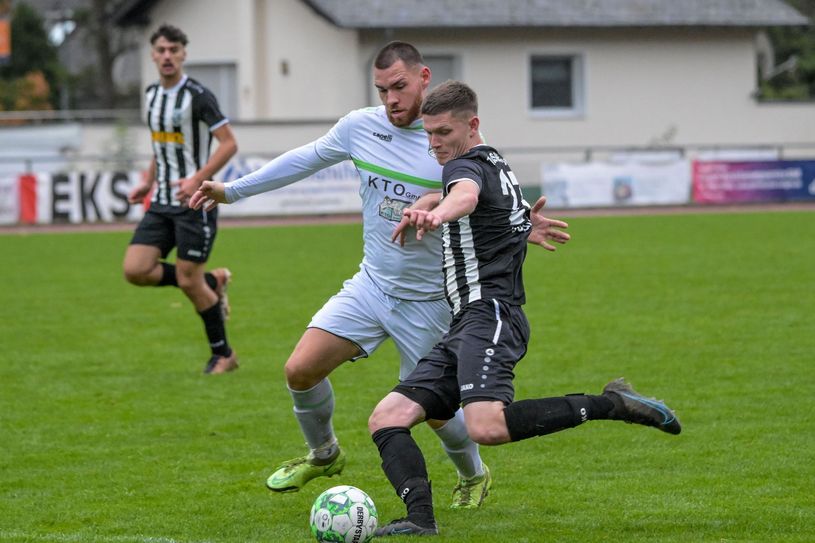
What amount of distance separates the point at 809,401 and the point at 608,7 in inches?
1011

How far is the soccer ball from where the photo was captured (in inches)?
190

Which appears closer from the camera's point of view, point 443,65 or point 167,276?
point 167,276

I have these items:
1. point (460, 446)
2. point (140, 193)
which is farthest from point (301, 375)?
point (140, 193)

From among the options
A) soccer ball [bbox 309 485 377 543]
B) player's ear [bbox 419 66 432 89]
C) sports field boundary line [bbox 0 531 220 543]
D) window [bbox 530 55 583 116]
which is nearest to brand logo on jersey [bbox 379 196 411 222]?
player's ear [bbox 419 66 432 89]

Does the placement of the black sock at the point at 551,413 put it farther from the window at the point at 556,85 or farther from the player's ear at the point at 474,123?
the window at the point at 556,85

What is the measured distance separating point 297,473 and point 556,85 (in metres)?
28.0

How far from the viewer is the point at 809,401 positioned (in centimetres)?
775

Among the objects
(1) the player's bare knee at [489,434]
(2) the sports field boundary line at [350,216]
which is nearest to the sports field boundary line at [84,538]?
(1) the player's bare knee at [489,434]

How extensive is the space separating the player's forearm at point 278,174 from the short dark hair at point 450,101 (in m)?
0.94

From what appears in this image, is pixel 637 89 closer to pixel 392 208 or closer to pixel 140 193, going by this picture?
pixel 140 193

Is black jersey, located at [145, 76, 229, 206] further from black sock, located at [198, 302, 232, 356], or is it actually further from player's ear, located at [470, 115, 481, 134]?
player's ear, located at [470, 115, 481, 134]

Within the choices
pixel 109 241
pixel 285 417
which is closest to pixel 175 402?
pixel 285 417

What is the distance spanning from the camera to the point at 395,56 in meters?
5.63

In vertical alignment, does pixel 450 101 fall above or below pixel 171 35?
below
